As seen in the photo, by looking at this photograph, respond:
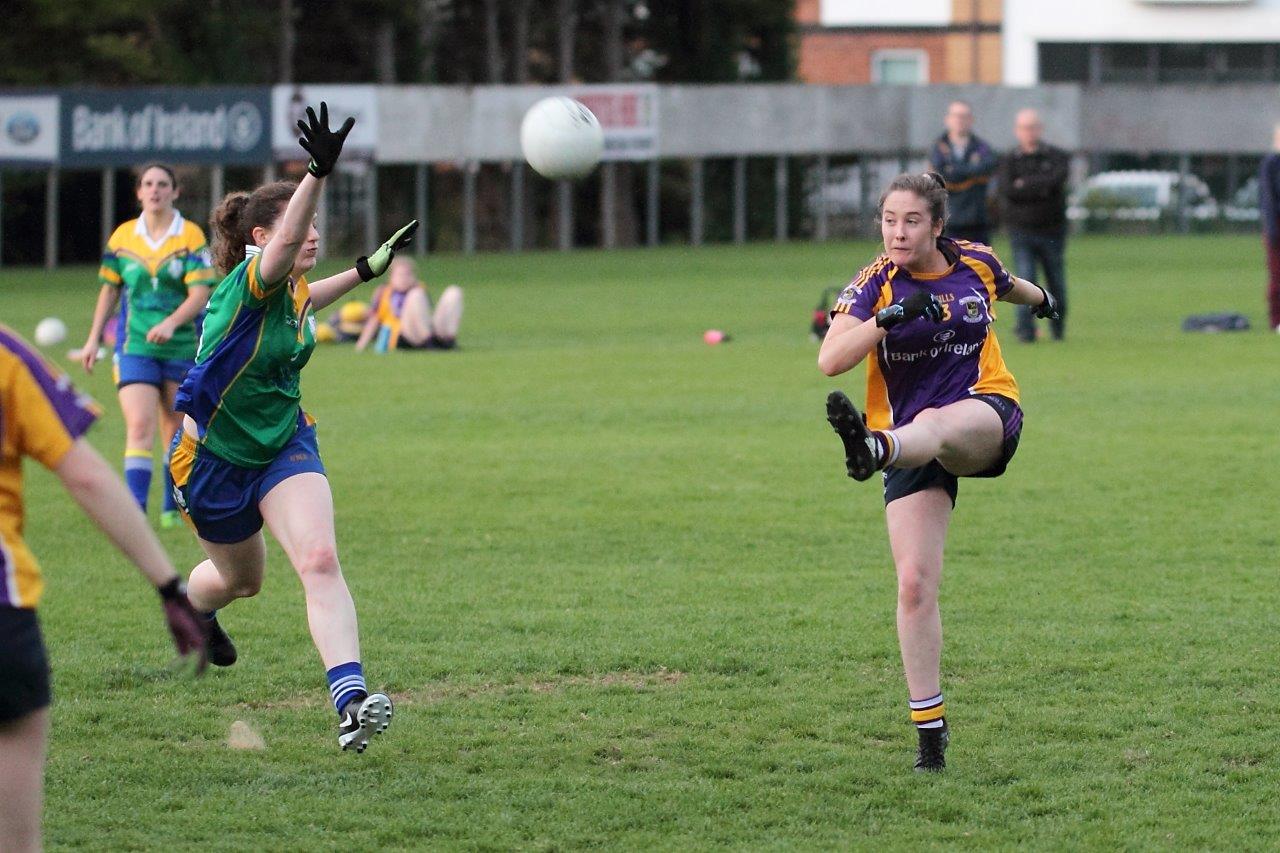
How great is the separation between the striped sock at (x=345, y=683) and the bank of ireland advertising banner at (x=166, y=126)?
28.6 metres

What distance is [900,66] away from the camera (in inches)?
2539

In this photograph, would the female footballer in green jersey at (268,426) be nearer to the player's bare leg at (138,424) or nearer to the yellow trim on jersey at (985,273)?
the yellow trim on jersey at (985,273)

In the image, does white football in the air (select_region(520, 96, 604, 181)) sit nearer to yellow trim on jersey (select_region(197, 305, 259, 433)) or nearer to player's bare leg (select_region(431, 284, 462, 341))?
yellow trim on jersey (select_region(197, 305, 259, 433))

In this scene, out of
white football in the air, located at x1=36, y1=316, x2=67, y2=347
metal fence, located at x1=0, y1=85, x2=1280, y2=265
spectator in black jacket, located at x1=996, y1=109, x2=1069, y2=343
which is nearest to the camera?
spectator in black jacket, located at x1=996, y1=109, x2=1069, y2=343

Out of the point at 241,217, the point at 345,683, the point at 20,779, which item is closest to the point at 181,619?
the point at 20,779

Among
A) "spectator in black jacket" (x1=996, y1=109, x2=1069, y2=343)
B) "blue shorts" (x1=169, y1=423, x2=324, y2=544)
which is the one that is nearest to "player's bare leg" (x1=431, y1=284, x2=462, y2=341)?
"spectator in black jacket" (x1=996, y1=109, x2=1069, y2=343)

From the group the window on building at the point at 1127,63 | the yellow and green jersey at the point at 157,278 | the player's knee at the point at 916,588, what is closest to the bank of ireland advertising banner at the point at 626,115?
the window on building at the point at 1127,63

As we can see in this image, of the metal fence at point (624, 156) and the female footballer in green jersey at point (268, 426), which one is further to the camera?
the metal fence at point (624, 156)

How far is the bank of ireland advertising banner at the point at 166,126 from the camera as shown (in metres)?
32.4

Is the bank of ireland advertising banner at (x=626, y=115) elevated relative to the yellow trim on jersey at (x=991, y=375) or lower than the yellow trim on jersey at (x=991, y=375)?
elevated

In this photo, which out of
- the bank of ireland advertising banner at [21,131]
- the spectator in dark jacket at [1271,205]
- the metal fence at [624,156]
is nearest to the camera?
the spectator in dark jacket at [1271,205]

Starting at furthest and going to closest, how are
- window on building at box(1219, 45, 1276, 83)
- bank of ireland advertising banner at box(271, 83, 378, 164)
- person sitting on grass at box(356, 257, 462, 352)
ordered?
1. window on building at box(1219, 45, 1276, 83)
2. bank of ireland advertising banner at box(271, 83, 378, 164)
3. person sitting on grass at box(356, 257, 462, 352)

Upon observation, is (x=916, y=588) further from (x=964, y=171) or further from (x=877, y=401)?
(x=964, y=171)

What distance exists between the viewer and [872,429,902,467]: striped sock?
5410 millimetres
